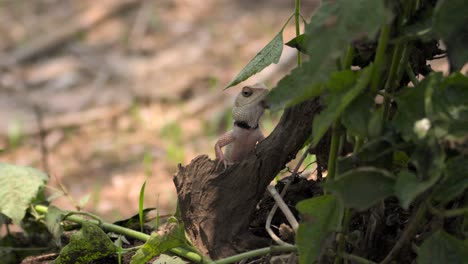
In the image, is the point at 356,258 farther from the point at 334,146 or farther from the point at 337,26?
the point at 337,26

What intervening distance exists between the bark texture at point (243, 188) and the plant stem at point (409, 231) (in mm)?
487

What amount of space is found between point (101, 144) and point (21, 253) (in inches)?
165

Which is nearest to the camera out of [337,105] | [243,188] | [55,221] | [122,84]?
[337,105]

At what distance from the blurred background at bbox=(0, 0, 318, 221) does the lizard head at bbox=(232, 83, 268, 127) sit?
2.67 metres

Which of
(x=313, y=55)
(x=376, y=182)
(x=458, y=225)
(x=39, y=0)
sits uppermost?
(x=39, y=0)

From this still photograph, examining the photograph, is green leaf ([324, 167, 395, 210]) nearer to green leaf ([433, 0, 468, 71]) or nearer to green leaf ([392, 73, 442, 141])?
green leaf ([392, 73, 442, 141])

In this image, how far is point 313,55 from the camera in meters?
1.42

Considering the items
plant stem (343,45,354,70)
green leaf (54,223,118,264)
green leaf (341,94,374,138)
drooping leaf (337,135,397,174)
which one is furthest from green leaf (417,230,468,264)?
green leaf (54,223,118,264)

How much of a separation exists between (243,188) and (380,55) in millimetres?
769

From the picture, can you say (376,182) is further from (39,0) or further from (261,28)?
(39,0)

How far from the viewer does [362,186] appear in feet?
5.09

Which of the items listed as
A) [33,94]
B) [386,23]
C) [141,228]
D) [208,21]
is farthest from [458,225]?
[208,21]

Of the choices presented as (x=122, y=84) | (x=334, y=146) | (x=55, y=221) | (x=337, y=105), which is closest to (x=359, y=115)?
(x=337, y=105)

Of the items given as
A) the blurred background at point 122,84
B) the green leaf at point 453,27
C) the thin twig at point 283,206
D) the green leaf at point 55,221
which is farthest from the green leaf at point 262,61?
the blurred background at point 122,84
